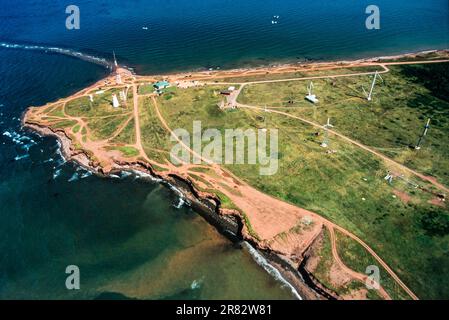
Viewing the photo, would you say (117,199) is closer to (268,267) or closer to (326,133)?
(268,267)

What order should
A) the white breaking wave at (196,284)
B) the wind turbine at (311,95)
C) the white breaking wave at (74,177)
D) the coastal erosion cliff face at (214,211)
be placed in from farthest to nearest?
the wind turbine at (311,95) < the white breaking wave at (74,177) < the white breaking wave at (196,284) < the coastal erosion cliff face at (214,211)

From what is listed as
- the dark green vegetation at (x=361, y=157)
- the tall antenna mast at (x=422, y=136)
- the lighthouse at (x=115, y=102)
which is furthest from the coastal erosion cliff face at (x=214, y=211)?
the tall antenna mast at (x=422, y=136)

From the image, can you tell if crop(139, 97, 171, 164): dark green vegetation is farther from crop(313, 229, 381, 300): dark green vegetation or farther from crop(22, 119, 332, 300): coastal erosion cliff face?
crop(313, 229, 381, 300): dark green vegetation

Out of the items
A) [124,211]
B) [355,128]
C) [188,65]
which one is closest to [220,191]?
[124,211]

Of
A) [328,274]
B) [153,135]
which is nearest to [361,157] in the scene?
[328,274]

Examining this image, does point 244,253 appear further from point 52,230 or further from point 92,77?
point 92,77

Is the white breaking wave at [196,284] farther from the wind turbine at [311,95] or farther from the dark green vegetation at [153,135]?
the wind turbine at [311,95]
